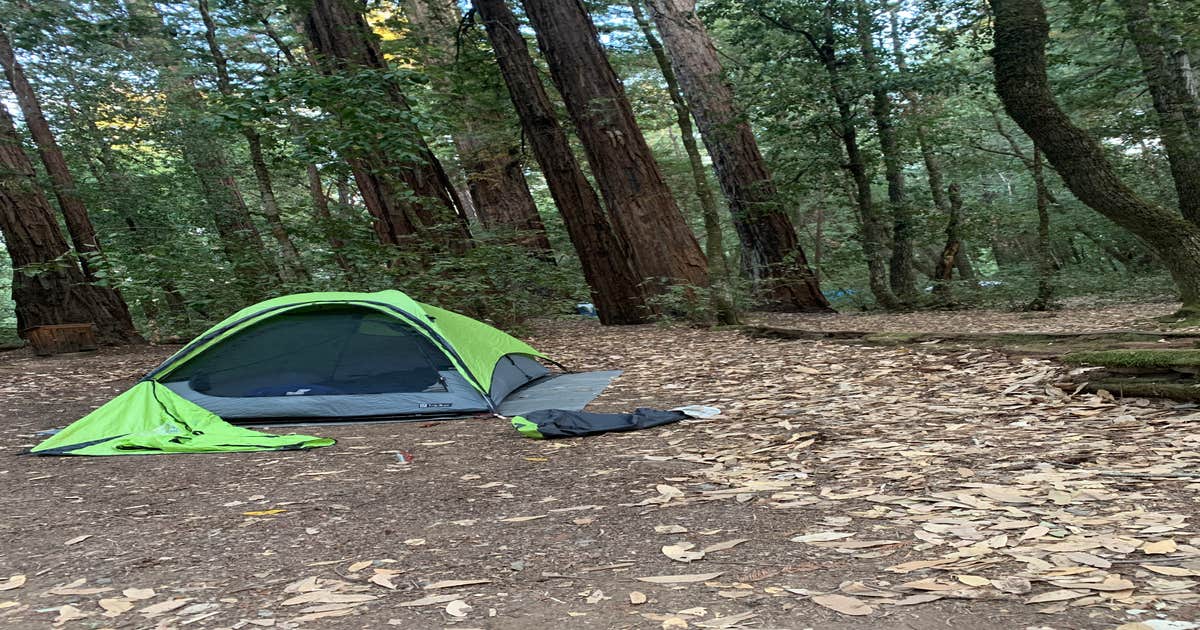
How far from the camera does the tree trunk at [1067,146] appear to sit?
717 cm

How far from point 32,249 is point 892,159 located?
11.4 m

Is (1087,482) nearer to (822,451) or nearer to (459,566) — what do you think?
(822,451)

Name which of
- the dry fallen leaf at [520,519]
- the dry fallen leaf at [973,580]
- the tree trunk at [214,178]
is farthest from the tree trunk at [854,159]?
the dry fallen leaf at [973,580]

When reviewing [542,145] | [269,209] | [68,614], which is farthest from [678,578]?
[542,145]

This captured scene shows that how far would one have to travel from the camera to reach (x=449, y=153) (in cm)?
1432

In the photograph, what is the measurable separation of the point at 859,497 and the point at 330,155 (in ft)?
21.9

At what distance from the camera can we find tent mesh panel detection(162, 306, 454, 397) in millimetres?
5230

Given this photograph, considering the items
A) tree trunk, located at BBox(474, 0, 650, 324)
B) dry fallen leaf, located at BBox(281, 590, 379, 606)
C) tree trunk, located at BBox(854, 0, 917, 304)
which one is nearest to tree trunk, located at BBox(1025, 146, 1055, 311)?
tree trunk, located at BBox(854, 0, 917, 304)

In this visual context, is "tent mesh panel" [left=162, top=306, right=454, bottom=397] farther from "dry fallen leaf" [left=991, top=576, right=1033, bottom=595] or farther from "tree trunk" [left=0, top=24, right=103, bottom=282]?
"tree trunk" [left=0, top=24, right=103, bottom=282]

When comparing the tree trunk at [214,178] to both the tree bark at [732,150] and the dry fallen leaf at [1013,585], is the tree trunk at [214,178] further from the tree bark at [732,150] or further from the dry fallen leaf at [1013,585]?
the dry fallen leaf at [1013,585]

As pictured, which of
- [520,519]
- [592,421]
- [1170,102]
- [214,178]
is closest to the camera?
[520,519]

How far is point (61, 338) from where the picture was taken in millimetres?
8836

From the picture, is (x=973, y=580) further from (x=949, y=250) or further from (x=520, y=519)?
(x=949, y=250)

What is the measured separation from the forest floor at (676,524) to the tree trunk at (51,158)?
6.28m
